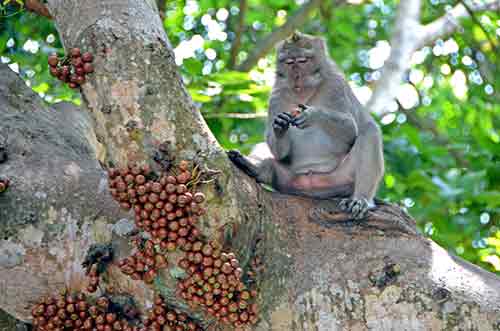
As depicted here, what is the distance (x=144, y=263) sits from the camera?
298 centimetres

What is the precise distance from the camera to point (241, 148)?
6844mm

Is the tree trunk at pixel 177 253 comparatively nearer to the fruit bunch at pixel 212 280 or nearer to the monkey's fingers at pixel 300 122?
the fruit bunch at pixel 212 280

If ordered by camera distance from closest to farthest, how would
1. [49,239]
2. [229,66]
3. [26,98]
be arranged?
[49,239]
[26,98]
[229,66]

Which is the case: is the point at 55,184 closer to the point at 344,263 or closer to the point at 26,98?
the point at 26,98

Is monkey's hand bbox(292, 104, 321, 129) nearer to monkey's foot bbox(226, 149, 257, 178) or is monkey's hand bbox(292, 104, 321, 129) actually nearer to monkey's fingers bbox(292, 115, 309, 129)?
monkey's fingers bbox(292, 115, 309, 129)

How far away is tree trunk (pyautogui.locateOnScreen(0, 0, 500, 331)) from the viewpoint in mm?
2980

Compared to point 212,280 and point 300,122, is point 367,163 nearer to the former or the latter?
point 300,122

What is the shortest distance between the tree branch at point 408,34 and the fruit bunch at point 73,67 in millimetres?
5669

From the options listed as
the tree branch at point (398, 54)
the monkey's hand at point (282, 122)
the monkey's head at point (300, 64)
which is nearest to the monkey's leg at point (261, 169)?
the monkey's hand at point (282, 122)

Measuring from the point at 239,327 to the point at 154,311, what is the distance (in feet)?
1.30

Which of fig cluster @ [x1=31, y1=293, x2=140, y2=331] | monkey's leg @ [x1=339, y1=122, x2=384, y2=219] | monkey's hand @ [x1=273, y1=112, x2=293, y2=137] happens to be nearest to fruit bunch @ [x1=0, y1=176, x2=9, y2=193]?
fig cluster @ [x1=31, y1=293, x2=140, y2=331]

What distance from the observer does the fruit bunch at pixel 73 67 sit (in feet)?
9.81

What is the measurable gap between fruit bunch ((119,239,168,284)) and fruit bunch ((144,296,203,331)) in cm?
14

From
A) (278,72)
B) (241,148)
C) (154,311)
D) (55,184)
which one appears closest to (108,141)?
(55,184)
